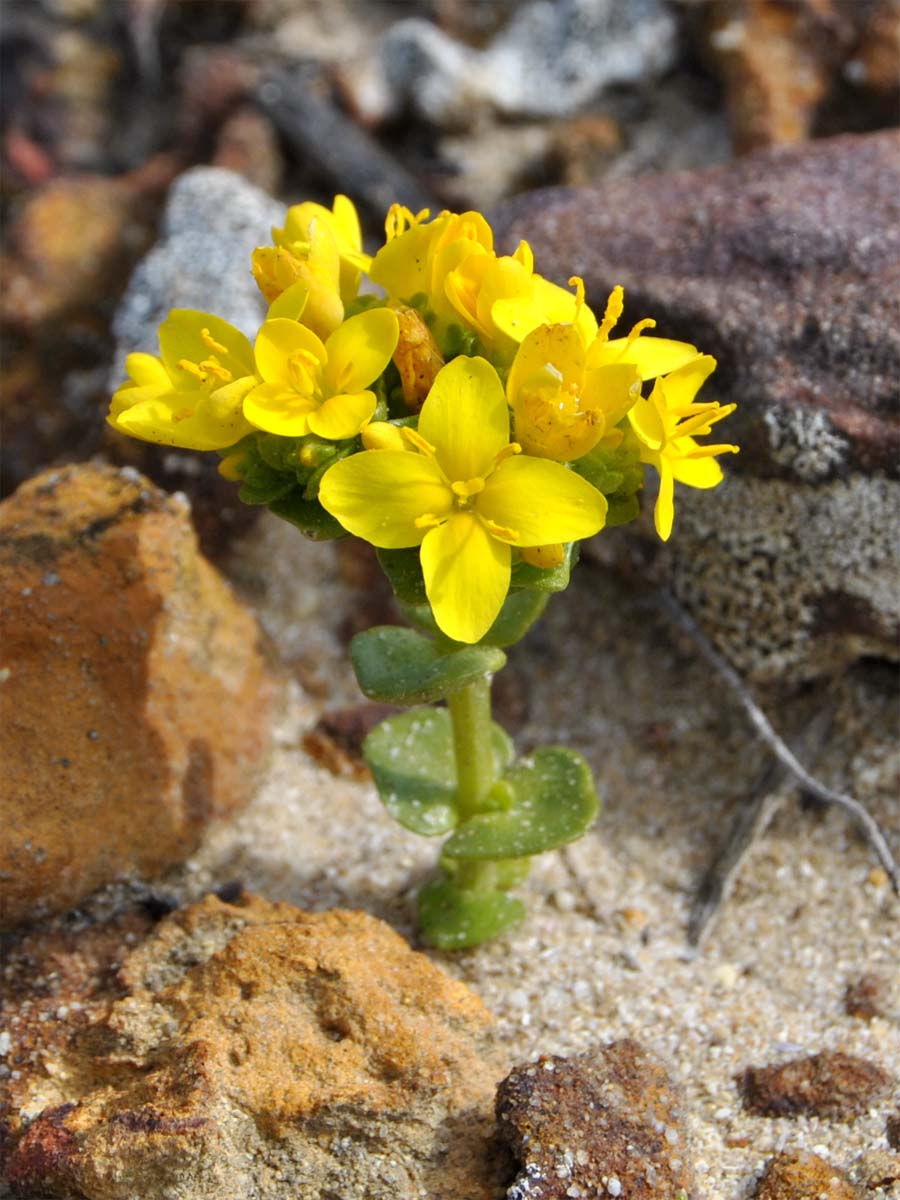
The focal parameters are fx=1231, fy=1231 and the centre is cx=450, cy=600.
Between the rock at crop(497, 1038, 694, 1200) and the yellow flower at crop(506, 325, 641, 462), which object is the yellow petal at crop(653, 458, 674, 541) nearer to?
the yellow flower at crop(506, 325, 641, 462)

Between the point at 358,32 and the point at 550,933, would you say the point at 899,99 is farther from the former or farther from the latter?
the point at 550,933

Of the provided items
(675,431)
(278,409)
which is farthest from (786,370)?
(278,409)

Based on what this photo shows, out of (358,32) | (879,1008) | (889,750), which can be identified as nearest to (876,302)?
(889,750)

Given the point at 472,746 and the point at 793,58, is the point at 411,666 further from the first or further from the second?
the point at 793,58

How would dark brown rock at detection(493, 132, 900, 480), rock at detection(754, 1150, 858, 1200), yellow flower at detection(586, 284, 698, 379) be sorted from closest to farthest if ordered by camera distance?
rock at detection(754, 1150, 858, 1200) < yellow flower at detection(586, 284, 698, 379) < dark brown rock at detection(493, 132, 900, 480)

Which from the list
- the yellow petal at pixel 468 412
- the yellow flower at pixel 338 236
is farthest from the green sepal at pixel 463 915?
the yellow flower at pixel 338 236

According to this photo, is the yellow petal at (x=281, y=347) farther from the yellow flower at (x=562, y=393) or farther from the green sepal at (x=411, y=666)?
the green sepal at (x=411, y=666)

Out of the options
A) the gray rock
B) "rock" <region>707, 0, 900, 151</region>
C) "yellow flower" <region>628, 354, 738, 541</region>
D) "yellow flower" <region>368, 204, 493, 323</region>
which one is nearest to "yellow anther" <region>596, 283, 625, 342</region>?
"yellow flower" <region>628, 354, 738, 541</region>
